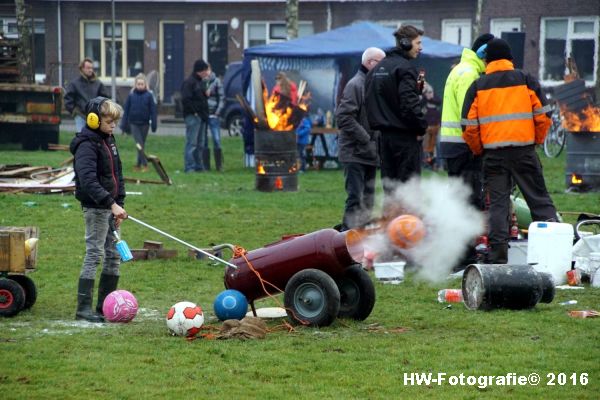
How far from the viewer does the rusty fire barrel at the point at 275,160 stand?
762 inches

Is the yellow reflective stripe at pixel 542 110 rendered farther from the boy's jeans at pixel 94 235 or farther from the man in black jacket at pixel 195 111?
the man in black jacket at pixel 195 111

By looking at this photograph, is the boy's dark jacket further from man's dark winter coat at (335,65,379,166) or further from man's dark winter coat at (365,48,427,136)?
man's dark winter coat at (335,65,379,166)

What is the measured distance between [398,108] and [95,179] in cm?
367

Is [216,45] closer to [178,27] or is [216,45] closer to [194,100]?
[178,27]

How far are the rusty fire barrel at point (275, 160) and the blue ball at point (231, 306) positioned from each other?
33.8 feet

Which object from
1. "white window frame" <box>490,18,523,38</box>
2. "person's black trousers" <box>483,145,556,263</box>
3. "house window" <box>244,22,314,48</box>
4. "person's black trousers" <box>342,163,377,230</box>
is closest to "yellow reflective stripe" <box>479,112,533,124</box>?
"person's black trousers" <box>483,145,556,263</box>

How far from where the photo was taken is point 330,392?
6.92 m

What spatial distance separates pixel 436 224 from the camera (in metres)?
11.7

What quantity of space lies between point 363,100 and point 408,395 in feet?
20.0

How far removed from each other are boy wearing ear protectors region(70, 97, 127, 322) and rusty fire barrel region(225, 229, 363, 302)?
3.50 ft

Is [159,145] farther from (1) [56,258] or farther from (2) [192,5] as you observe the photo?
(1) [56,258]

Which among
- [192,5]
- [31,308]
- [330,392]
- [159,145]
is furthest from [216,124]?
[192,5]

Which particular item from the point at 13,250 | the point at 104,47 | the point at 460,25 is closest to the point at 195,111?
the point at 13,250

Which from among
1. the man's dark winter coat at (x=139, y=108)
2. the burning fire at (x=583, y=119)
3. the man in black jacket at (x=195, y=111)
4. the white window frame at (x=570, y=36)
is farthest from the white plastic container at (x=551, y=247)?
the white window frame at (x=570, y=36)
